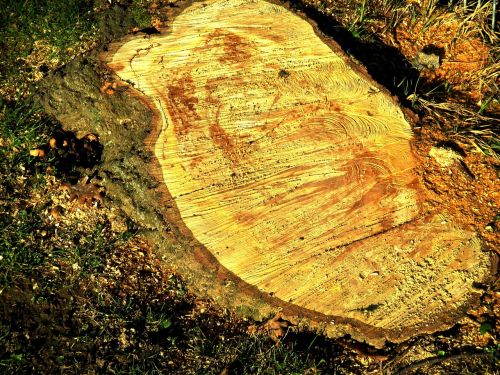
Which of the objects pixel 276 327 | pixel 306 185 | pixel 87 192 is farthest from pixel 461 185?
Result: pixel 87 192

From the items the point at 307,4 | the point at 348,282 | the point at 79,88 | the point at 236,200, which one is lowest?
the point at 348,282

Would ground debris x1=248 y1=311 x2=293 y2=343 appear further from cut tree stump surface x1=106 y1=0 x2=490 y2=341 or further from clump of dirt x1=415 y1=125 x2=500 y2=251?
clump of dirt x1=415 y1=125 x2=500 y2=251

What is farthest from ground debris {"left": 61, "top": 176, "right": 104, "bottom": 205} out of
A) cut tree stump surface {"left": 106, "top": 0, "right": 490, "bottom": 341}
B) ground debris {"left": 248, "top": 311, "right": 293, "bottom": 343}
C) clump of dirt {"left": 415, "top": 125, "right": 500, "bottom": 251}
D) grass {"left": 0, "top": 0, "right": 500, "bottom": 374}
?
clump of dirt {"left": 415, "top": 125, "right": 500, "bottom": 251}

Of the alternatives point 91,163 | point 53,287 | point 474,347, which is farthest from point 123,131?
point 474,347

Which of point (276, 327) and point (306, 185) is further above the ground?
point (306, 185)

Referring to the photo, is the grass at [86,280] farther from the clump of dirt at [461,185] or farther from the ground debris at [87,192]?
the clump of dirt at [461,185]

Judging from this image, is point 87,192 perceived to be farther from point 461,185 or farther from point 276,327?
point 461,185

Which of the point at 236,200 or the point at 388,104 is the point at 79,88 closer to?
the point at 236,200
